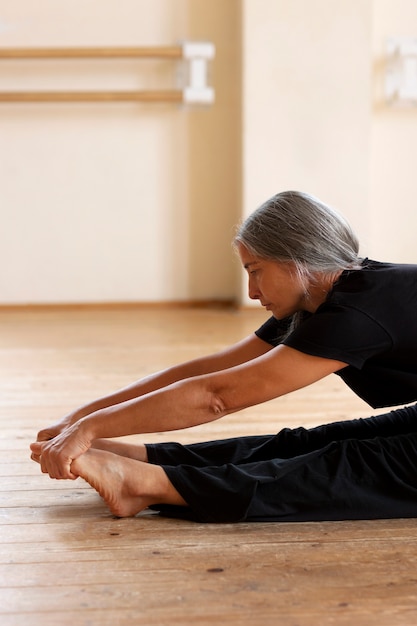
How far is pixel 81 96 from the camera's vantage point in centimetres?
423

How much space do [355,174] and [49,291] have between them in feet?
5.32

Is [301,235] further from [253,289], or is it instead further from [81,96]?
[81,96]

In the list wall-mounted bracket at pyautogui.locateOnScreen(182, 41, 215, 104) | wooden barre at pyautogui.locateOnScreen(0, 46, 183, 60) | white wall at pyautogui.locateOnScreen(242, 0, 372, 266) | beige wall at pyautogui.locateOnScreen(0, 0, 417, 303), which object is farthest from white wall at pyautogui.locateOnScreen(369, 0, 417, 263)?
wooden barre at pyautogui.locateOnScreen(0, 46, 183, 60)

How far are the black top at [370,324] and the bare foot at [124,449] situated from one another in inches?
16.3

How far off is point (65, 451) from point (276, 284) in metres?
0.46

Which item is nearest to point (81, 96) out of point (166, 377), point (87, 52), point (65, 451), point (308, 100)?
point (87, 52)

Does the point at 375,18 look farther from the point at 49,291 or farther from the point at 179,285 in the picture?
the point at 49,291

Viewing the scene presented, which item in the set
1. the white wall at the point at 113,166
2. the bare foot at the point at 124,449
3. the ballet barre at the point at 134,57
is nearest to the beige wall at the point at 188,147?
the white wall at the point at 113,166

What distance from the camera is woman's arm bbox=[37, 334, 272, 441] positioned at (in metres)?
1.75

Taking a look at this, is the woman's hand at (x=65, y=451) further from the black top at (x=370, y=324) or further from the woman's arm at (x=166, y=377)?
the black top at (x=370, y=324)

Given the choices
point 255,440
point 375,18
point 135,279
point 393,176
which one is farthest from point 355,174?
point 255,440

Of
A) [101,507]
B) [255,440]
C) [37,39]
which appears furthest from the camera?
[37,39]

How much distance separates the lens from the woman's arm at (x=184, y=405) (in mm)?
1492

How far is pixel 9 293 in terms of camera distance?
4.48 m
